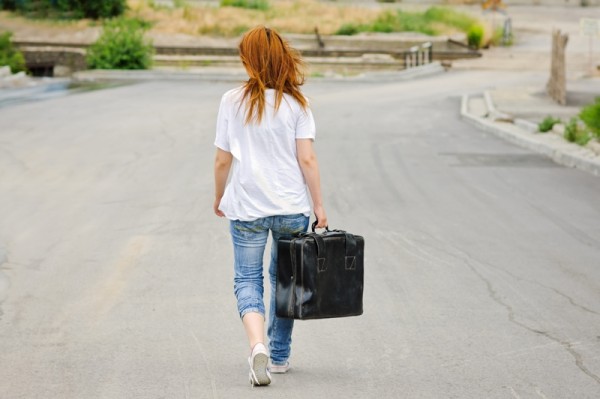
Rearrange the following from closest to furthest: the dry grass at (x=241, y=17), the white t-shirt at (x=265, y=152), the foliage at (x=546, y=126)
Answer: the white t-shirt at (x=265, y=152) < the foliage at (x=546, y=126) < the dry grass at (x=241, y=17)

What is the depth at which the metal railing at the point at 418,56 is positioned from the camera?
4638cm

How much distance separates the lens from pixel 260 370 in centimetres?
583

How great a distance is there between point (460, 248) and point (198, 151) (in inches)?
318

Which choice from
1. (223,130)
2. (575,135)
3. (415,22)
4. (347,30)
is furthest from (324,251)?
(415,22)

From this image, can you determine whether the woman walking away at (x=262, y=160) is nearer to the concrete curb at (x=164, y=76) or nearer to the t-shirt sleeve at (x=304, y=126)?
the t-shirt sleeve at (x=304, y=126)

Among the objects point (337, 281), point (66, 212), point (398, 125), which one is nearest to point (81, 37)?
point (398, 125)

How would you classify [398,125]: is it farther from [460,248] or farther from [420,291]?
[420,291]

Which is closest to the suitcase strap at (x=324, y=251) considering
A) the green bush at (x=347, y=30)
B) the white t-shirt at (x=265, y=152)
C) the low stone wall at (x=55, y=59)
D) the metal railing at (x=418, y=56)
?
the white t-shirt at (x=265, y=152)

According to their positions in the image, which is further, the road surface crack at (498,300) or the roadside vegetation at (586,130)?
the roadside vegetation at (586,130)

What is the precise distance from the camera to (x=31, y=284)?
8711 mm

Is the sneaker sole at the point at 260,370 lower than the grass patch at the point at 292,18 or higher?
higher

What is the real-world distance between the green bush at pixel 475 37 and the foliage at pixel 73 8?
16.7m

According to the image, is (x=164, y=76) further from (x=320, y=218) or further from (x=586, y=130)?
(x=320, y=218)

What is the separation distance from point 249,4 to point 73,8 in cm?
1036
